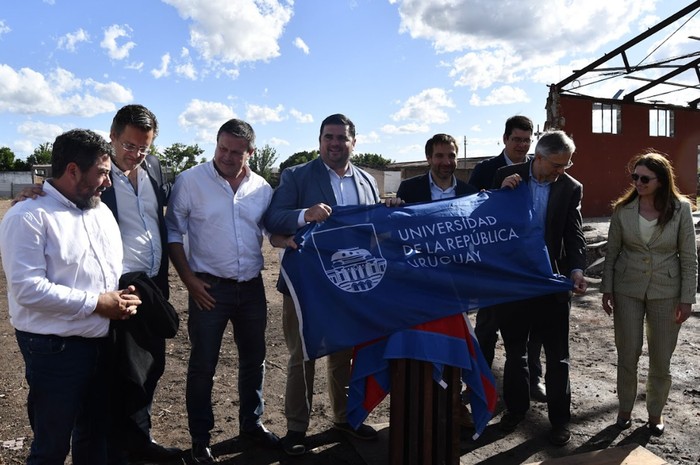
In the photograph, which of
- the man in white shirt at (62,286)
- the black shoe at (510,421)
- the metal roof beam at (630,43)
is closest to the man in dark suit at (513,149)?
the black shoe at (510,421)

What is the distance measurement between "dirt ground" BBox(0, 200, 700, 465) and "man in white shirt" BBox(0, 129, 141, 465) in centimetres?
135

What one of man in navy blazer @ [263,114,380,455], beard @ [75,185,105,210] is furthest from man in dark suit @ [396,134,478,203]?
beard @ [75,185,105,210]

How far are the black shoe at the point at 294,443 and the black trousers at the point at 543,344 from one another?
5.15 ft

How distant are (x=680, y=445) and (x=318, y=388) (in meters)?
2.80

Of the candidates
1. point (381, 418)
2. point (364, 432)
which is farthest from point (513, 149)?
point (364, 432)

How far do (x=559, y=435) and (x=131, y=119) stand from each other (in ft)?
11.5

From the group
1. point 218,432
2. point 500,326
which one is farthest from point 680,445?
point 218,432

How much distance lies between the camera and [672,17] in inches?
492

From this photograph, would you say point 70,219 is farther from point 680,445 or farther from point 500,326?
point 680,445

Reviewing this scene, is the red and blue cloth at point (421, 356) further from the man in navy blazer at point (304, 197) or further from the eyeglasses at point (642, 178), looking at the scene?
the eyeglasses at point (642, 178)

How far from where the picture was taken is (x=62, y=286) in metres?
2.59

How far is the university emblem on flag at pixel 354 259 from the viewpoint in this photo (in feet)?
10.4

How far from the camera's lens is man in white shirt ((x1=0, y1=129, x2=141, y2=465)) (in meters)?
2.53

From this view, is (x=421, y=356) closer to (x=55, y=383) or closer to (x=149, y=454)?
(x=55, y=383)
